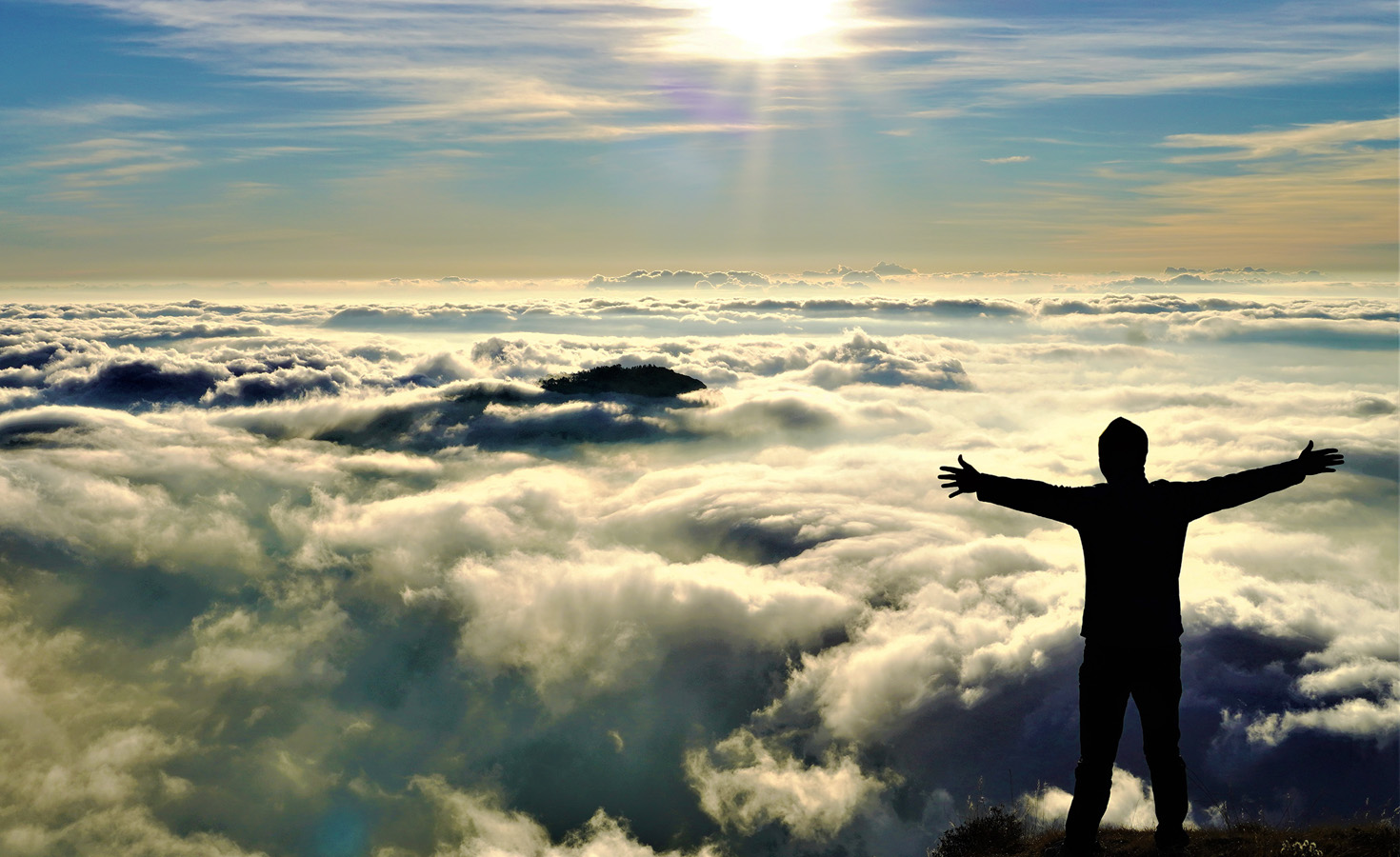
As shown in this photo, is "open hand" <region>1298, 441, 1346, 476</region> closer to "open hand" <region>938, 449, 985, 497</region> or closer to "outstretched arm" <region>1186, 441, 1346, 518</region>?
"outstretched arm" <region>1186, 441, 1346, 518</region>

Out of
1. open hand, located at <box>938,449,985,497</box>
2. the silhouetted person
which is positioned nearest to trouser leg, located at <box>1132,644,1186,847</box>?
the silhouetted person

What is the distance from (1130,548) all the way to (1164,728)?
1844 millimetres

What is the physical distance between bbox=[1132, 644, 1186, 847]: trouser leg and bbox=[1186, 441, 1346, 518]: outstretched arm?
1.35 metres

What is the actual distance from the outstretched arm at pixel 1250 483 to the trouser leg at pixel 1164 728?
4.42ft

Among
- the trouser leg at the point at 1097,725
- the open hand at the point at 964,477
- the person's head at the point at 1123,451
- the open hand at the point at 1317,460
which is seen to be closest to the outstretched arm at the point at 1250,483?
the open hand at the point at 1317,460

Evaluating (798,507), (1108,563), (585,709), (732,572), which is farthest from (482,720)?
(1108,563)

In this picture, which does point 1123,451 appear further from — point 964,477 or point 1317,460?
point 1317,460

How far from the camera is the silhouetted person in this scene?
655 cm

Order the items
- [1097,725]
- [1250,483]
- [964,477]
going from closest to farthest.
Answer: [964,477] < [1250,483] < [1097,725]

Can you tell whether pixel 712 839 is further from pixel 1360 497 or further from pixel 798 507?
pixel 1360 497

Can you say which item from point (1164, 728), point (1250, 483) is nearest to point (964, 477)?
point (1250, 483)

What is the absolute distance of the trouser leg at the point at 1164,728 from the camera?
678cm

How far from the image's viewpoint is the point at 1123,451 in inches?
261

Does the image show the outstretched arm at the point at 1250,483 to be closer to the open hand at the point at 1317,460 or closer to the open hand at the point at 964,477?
the open hand at the point at 1317,460
